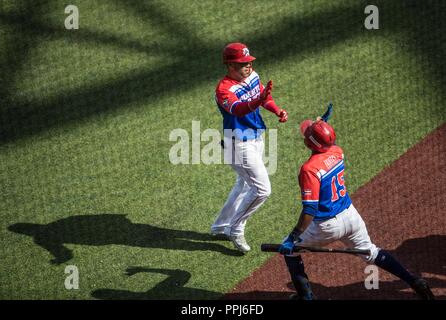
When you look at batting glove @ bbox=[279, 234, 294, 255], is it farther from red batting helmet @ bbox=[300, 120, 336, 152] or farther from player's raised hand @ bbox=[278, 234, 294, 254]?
red batting helmet @ bbox=[300, 120, 336, 152]

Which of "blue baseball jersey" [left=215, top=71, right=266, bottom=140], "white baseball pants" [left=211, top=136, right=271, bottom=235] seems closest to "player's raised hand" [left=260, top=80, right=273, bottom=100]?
"blue baseball jersey" [left=215, top=71, right=266, bottom=140]

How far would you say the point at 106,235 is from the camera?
5.84m

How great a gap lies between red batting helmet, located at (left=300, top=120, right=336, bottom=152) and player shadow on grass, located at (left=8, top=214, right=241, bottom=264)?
138 centimetres

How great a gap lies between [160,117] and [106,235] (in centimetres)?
172

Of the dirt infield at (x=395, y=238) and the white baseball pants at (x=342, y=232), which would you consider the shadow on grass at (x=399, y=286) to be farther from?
the white baseball pants at (x=342, y=232)

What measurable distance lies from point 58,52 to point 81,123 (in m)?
1.22

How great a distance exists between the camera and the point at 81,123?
7.15 meters

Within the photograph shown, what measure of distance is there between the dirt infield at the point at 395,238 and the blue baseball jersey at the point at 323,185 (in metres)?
0.77

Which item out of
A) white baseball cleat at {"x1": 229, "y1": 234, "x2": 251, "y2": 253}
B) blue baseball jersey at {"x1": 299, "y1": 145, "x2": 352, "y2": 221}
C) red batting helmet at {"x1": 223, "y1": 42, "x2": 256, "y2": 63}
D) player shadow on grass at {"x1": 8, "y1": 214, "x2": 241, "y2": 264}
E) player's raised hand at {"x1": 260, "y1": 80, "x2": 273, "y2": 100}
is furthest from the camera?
player shadow on grass at {"x1": 8, "y1": 214, "x2": 241, "y2": 264}

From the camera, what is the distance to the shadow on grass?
5.01m

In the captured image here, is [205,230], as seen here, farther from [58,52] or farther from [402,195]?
[58,52]


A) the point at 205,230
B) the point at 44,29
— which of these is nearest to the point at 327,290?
the point at 205,230
